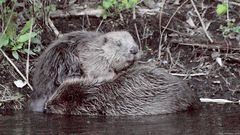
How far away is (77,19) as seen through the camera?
9.05m

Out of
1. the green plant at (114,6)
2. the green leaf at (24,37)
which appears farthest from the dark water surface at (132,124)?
the green plant at (114,6)

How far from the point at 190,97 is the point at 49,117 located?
1.18 metres

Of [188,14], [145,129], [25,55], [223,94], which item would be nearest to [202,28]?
[188,14]

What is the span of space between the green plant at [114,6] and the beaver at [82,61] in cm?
88

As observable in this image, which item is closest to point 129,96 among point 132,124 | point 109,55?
point 132,124

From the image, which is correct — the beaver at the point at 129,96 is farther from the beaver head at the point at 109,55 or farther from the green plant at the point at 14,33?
the green plant at the point at 14,33

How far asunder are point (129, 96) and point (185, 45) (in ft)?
4.71

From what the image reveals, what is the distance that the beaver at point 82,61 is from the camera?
7.68 meters

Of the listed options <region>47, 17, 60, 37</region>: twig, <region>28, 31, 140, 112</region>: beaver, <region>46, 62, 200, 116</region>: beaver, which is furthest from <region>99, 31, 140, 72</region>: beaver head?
<region>47, 17, 60, 37</region>: twig

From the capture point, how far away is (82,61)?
7.80 meters

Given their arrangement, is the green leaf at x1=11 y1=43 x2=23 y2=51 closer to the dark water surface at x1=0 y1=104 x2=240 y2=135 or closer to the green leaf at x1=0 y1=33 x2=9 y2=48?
the green leaf at x1=0 y1=33 x2=9 y2=48

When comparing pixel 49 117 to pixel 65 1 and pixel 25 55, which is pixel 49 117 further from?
pixel 65 1

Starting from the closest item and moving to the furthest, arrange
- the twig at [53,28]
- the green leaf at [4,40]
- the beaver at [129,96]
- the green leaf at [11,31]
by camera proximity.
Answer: the beaver at [129,96]
the green leaf at [4,40]
the green leaf at [11,31]
the twig at [53,28]

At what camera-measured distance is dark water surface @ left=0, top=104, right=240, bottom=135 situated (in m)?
6.73
